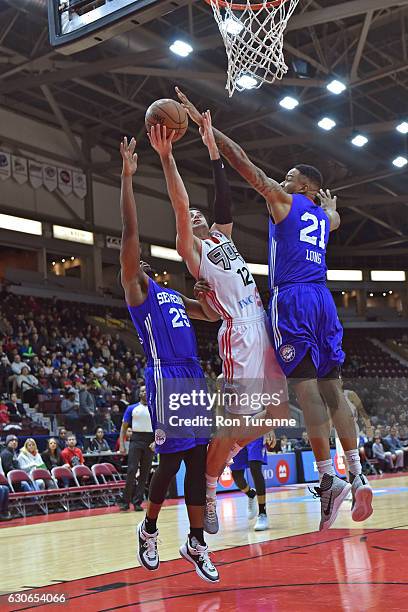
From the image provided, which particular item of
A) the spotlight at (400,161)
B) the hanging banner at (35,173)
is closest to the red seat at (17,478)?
the hanging banner at (35,173)

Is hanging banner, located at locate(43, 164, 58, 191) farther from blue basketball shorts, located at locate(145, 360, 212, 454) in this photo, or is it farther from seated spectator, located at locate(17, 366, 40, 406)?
blue basketball shorts, located at locate(145, 360, 212, 454)

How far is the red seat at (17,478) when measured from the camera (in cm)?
1188

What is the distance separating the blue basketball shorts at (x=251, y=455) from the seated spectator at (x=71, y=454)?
489cm

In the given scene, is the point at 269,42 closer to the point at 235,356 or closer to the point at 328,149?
the point at 235,356

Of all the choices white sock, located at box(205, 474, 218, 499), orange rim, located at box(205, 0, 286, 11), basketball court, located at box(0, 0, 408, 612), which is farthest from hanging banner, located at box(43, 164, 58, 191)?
white sock, located at box(205, 474, 218, 499)

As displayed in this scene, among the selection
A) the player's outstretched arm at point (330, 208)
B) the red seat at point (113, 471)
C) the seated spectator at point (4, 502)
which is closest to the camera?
the player's outstretched arm at point (330, 208)

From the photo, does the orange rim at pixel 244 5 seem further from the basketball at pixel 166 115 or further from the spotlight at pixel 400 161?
the spotlight at pixel 400 161

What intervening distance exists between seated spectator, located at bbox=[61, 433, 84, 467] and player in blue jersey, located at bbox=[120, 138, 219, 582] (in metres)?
8.75

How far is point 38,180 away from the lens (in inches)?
1044

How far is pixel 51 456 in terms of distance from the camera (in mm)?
13414

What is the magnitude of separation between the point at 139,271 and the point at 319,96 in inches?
679

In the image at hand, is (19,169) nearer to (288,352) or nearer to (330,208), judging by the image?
(330,208)

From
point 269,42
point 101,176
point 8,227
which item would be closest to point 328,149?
point 101,176

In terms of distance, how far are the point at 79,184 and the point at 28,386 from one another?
12.1 m
